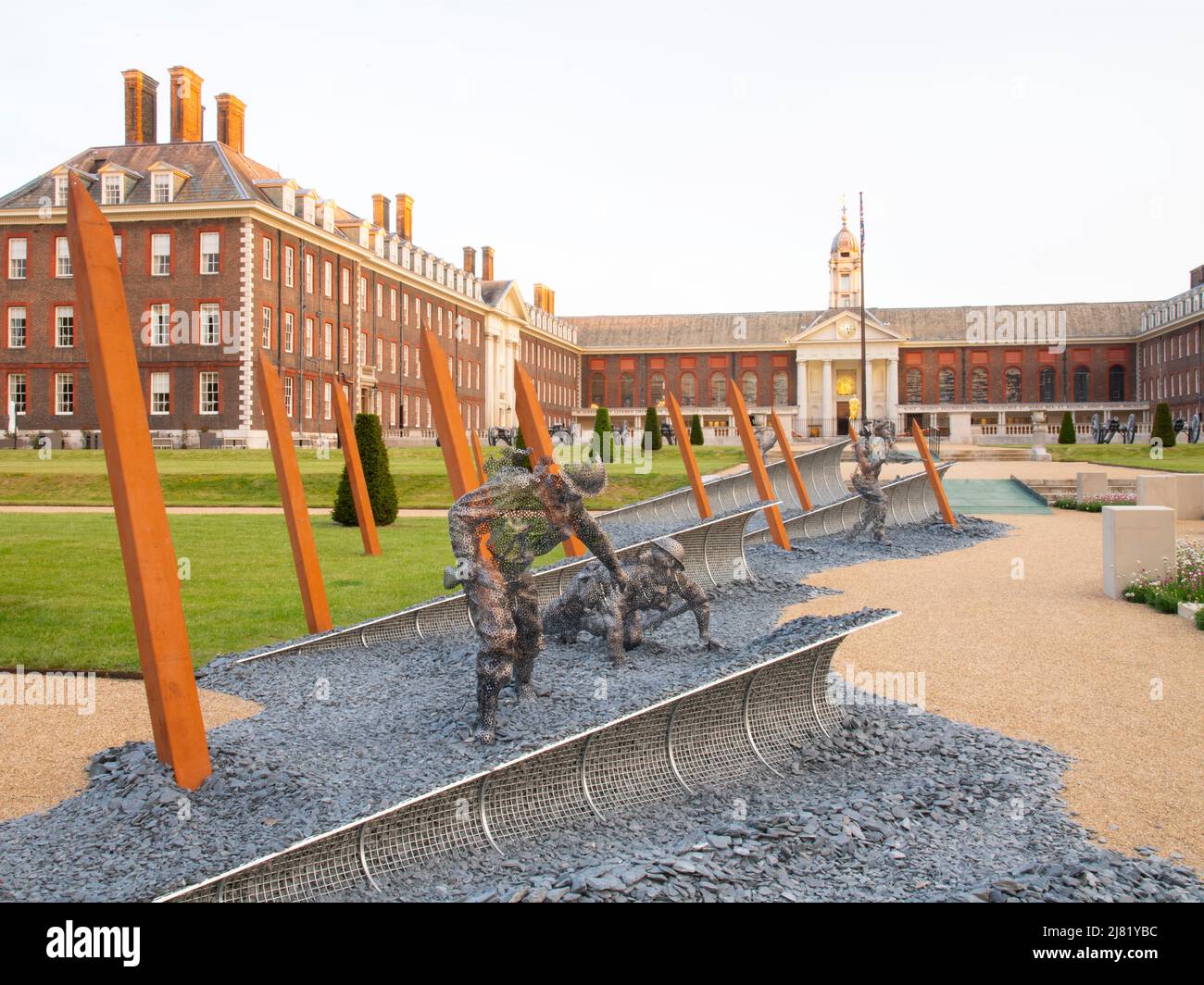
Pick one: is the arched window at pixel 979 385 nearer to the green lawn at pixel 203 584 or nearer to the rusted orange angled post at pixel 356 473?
the green lawn at pixel 203 584

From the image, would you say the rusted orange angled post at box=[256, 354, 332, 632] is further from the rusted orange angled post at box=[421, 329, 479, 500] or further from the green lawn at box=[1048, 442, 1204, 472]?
the green lawn at box=[1048, 442, 1204, 472]

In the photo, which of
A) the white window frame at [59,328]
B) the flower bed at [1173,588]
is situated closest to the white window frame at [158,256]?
the white window frame at [59,328]

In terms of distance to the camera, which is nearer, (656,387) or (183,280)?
(183,280)

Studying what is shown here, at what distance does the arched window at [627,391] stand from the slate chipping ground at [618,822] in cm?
6865

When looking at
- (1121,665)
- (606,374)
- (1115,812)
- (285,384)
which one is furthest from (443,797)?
(606,374)

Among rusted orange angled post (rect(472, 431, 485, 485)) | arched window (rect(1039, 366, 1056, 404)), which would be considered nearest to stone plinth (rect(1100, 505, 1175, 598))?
rusted orange angled post (rect(472, 431, 485, 485))

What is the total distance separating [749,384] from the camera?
7244 cm

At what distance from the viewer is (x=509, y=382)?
61125 mm

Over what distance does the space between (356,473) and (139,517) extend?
23.1ft

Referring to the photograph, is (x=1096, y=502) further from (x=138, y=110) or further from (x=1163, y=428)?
(x=138, y=110)

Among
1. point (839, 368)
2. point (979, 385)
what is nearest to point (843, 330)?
point (839, 368)

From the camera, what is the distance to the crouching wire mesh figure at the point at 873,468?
1494cm

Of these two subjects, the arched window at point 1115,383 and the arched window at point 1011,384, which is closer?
the arched window at point 1115,383

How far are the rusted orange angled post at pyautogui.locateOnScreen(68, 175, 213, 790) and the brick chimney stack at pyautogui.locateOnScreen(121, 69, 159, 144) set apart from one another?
38.8 m
